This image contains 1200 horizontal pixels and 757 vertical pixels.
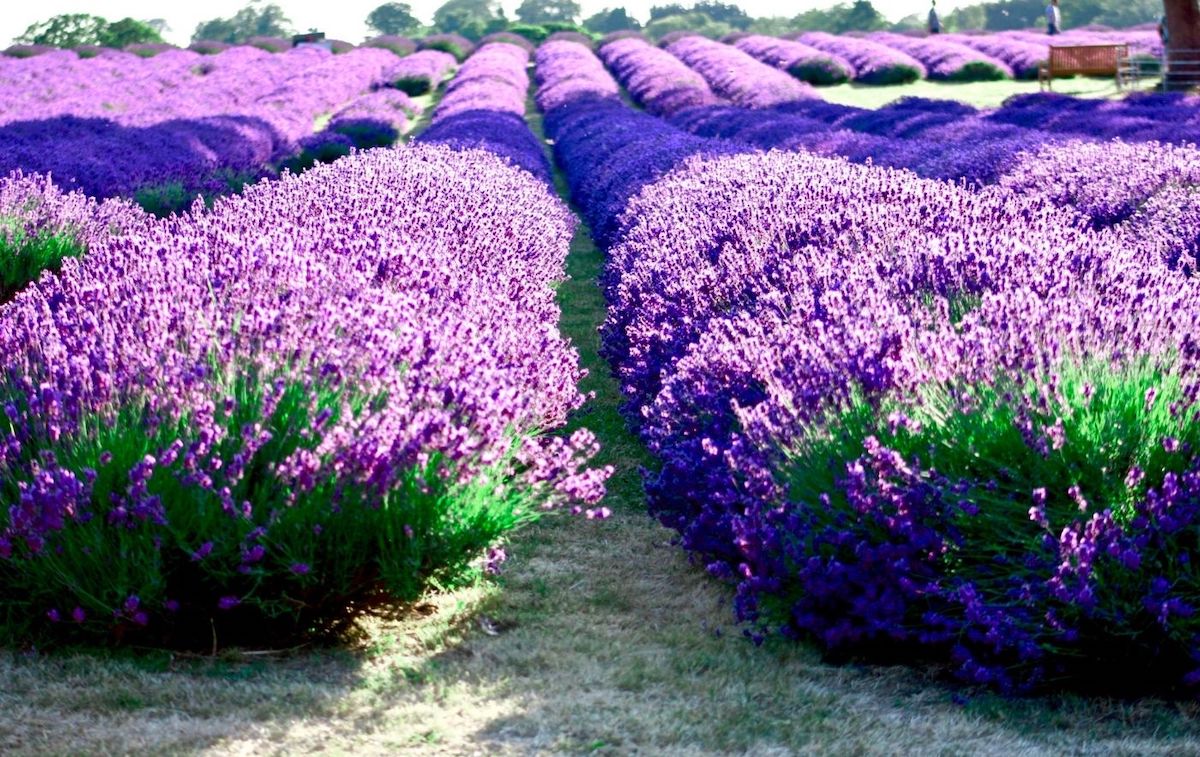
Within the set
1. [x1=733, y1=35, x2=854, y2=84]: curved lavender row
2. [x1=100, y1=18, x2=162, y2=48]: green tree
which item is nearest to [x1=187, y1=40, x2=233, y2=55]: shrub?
[x1=100, y1=18, x2=162, y2=48]: green tree

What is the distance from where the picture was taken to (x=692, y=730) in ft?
9.84

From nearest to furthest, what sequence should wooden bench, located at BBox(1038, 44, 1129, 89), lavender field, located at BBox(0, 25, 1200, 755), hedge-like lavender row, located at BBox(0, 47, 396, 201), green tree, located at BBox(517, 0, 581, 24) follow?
lavender field, located at BBox(0, 25, 1200, 755)
hedge-like lavender row, located at BBox(0, 47, 396, 201)
wooden bench, located at BBox(1038, 44, 1129, 89)
green tree, located at BBox(517, 0, 581, 24)

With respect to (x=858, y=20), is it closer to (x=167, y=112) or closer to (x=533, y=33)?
(x=533, y=33)

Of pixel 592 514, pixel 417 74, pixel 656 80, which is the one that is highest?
pixel 417 74

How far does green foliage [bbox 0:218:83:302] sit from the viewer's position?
7750mm

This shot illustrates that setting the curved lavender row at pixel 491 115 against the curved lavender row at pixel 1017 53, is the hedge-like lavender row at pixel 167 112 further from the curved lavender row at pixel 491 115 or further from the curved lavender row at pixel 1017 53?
the curved lavender row at pixel 1017 53

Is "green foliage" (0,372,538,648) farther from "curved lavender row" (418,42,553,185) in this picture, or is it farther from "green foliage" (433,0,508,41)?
"green foliage" (433,0,508,41)

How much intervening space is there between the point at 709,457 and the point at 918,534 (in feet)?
2.86

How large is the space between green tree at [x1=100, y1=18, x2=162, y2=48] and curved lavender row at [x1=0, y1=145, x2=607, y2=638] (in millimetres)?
44804

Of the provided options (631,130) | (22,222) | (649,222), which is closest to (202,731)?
(649,222)

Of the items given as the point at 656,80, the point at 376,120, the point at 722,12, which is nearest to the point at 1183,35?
the point at 656,80

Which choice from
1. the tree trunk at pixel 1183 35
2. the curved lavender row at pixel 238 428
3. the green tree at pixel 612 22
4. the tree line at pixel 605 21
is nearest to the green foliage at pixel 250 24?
the tree line at pixel 605 21

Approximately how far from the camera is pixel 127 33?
4616 centimetres

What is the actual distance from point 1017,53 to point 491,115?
17504 millimetres
